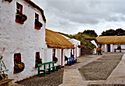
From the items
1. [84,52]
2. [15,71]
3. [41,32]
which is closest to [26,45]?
[15,71]

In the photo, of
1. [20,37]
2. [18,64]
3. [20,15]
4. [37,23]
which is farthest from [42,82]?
[37,23]

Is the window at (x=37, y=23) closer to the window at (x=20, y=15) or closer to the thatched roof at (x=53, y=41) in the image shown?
the thatched roof at (x=53, y=41)

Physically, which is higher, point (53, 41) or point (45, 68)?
point (53, 41)

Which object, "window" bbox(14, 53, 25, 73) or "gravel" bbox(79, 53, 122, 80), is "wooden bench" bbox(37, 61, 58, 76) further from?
"window" bbox(14, 53, 25, 73)

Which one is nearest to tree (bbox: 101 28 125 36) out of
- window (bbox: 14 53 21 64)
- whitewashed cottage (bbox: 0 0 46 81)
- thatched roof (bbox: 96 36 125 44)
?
thatched roof (bbox: 96 36 125 44)

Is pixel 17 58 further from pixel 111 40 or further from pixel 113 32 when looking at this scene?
pixel 113 32

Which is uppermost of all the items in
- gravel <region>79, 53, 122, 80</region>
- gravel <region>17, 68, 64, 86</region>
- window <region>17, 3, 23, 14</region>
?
window <region>17, 3, 23, 14</region>

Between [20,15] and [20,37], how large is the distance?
1.26 m

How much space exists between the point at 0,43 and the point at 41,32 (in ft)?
25.0

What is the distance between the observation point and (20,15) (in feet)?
48.1

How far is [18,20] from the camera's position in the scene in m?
14.7

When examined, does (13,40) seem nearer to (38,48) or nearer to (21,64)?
(21,64)

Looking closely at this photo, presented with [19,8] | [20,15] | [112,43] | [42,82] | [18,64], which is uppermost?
[19,8]

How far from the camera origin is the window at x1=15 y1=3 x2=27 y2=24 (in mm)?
14550
